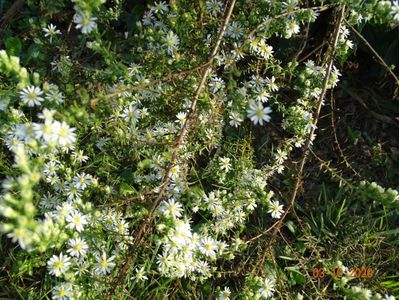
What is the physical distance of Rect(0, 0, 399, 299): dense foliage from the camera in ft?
7.57

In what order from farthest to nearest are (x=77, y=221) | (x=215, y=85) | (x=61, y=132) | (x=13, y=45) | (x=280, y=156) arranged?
(x=13, y=45), (x=280, y=156), (x=215, y=85), (x=77, y=221), (x=61, y=132)

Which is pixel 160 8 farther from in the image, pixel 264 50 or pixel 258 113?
pixel 258 113

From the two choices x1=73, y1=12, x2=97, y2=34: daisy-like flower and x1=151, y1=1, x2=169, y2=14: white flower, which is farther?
x1=151, y1=1, x2=169, y2=14: white flower

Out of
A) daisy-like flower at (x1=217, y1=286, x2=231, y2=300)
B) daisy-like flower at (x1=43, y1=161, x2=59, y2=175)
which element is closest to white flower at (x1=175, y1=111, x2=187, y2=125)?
daisy-like flower at (x1=43, y1=161, x2=59, y2=175)

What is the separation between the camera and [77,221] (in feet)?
7.36

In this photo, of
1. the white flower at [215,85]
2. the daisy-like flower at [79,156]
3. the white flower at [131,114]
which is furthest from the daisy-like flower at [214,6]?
the daisy-like flower at [79,156]

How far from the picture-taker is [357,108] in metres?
3.44

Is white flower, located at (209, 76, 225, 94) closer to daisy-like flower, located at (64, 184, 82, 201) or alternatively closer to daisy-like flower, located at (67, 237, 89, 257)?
daisy-like flower, located at (64, 184, 82, 201)

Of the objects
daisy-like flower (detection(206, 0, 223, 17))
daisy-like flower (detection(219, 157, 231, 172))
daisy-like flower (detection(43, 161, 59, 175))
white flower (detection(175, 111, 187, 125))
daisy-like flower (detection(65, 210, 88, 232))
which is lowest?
daisy-like flower (detection(43, 161, 59, 175))

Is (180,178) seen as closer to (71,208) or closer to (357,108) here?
(71,208)

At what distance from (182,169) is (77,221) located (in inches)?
25.8

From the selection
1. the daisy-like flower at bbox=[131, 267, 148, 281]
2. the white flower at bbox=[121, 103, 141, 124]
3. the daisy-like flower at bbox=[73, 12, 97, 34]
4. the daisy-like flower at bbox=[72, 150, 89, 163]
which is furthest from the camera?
the daisy-like flower at bbox=[72, 150, 89, 163]

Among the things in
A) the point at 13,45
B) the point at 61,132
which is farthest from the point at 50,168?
the point at 13,45

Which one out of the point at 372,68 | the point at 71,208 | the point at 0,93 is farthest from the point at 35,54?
the point at 372,68
